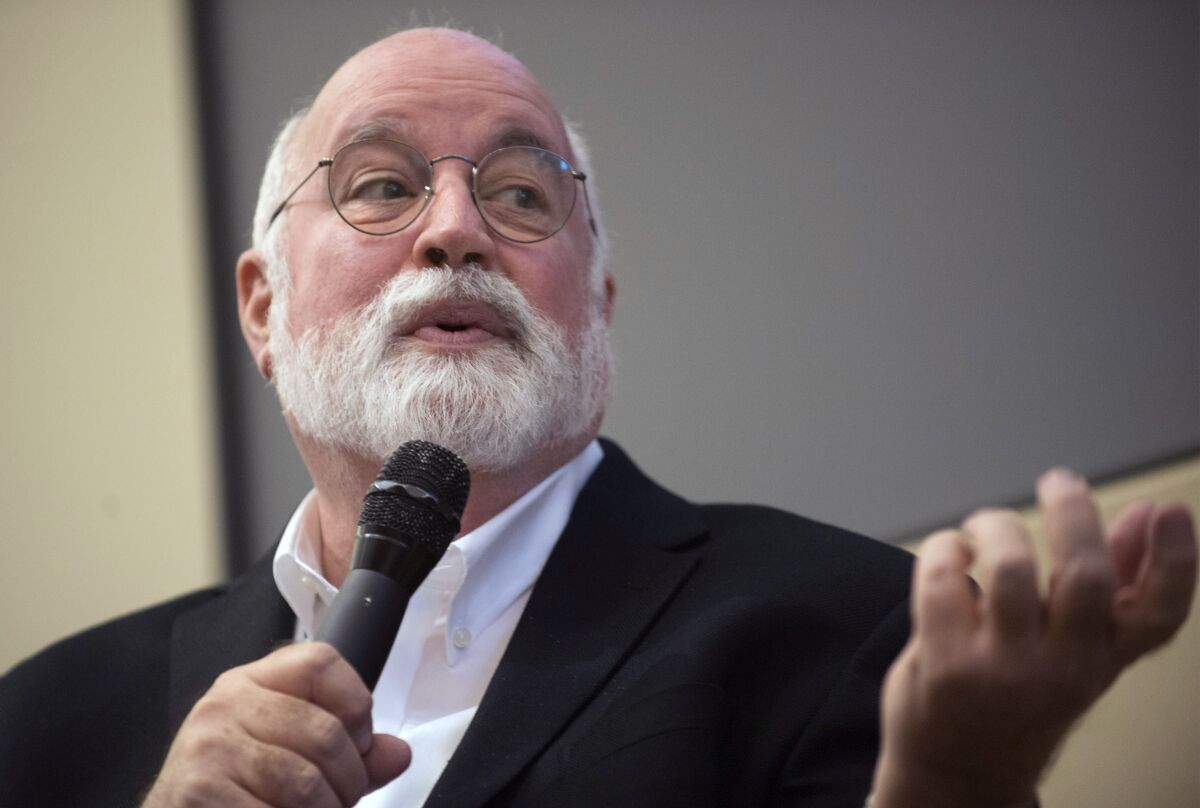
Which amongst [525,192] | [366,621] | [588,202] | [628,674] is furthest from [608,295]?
[366,621]

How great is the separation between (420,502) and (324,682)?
0.25 meters

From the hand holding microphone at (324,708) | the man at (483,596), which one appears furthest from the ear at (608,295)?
the hand holding microphone at (324,708)

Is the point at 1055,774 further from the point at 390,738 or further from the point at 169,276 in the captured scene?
the point at 169,276

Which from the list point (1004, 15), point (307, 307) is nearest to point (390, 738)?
point (307, 307)

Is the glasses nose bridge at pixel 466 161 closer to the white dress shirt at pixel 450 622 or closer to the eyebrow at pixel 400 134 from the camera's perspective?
the eyebrow at pixel 400 134

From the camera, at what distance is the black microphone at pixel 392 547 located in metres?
1.03

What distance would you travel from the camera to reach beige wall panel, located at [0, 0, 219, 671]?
2.84 meters

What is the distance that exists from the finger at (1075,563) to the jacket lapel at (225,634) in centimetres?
117

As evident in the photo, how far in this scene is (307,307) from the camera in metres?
1.81

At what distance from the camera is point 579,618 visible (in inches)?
61.2

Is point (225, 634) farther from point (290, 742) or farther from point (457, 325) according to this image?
point (290, 742)

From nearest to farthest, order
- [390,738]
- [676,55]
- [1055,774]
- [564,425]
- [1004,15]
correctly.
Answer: [390,738], [564,425], [1055,774], [1004,15], [676,55]

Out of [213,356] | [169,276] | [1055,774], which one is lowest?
[1055,774]

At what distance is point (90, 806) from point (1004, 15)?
2256 millimetres
